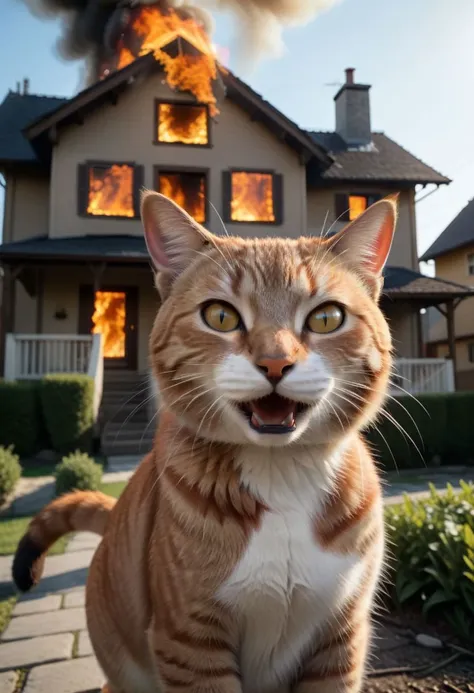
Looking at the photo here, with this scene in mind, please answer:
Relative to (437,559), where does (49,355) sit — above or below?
above

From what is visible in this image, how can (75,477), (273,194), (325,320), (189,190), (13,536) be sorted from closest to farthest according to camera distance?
(325,320), (13,536), (75,477), (189,190), (273,194)

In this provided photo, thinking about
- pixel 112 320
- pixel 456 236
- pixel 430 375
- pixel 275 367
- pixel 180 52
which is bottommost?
pixel 275 367

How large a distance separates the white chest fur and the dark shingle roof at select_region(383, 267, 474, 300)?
11.7 metres

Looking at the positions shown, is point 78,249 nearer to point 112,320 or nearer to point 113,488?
point 112,320

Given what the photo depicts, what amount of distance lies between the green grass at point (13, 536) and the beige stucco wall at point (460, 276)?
20.2 metres

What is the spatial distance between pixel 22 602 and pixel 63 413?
19.7 feet

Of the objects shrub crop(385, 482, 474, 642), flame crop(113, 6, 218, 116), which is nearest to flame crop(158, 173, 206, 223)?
flame crop(113, 6, 218, 116)

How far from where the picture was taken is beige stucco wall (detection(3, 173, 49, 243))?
14.6 metres

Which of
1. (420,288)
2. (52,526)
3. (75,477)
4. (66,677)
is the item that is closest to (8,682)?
(66,677)

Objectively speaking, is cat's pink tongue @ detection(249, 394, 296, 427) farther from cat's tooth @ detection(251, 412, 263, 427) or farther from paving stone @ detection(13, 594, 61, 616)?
paving stone @ detection(13, 594, 61, 616)

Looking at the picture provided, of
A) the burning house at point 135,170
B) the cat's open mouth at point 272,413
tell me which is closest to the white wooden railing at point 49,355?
the burning house at point 135,170

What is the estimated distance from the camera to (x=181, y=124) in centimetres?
1443

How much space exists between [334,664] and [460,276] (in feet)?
75.9

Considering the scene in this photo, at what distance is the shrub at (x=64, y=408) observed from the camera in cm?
919
